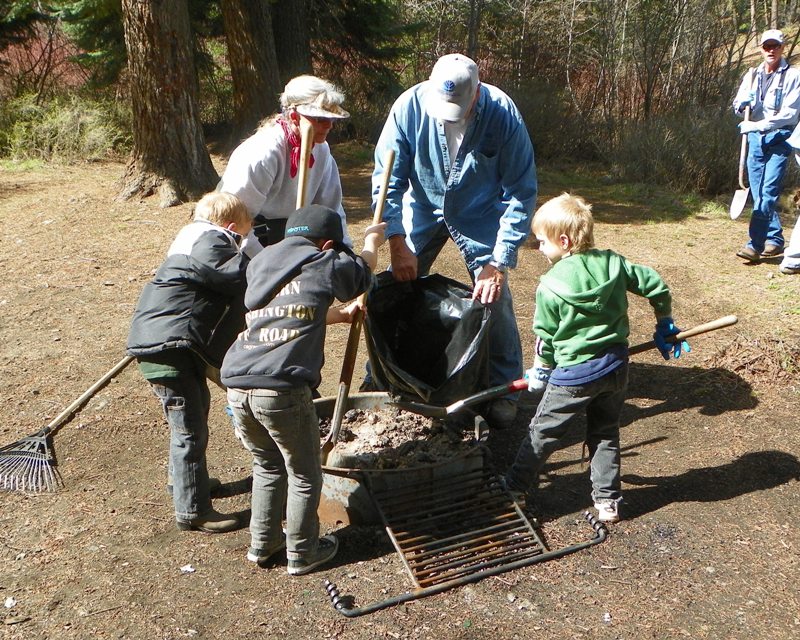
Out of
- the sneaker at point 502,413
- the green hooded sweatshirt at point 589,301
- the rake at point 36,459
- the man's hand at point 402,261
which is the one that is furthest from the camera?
the sneaker at point 502,413

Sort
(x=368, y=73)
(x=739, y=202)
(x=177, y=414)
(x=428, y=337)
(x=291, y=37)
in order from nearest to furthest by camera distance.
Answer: (x=177, y=414), (x=428, y=337), (x=739, y=202), (x=291, y=37), (x=368, y=73)

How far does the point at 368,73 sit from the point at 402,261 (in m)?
9.17

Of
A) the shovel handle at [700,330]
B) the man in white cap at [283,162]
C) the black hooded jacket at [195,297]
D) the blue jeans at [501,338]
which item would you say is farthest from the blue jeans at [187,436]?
the shovel handle at [700,330]

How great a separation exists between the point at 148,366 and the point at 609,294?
5.65ft

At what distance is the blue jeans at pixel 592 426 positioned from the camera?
A: 299cm

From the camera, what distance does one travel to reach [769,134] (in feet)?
21.2

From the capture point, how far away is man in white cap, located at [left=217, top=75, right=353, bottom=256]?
319 centimetres

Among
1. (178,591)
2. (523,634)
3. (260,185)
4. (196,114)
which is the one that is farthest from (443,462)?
(196,114)

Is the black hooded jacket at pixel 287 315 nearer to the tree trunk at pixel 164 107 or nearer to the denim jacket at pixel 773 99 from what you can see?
the denim jacket at pixel 773 99

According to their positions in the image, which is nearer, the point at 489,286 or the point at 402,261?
the point at 489,286

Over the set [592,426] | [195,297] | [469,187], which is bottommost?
[592,426]

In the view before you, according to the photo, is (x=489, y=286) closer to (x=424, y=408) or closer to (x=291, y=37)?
(x=424, y=408)

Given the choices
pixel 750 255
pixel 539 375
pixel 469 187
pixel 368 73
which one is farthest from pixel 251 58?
pixel 539 375

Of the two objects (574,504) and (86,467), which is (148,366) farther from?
(574,504)
